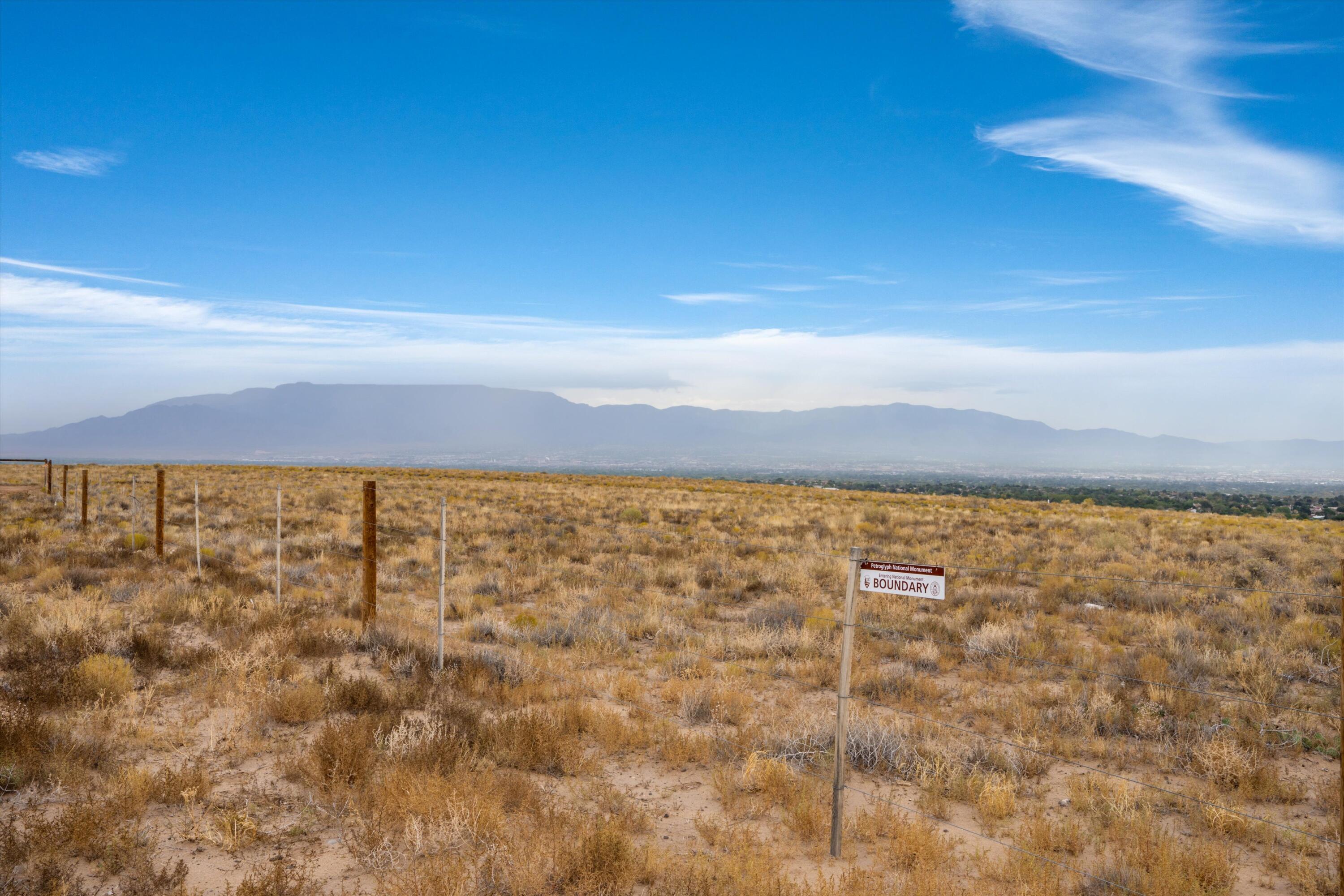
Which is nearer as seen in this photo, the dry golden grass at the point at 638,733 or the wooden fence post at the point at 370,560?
the dry golden grass at the point at 638,733

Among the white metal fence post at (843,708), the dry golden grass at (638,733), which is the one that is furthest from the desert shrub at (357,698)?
the white metal fence post at (843,708)

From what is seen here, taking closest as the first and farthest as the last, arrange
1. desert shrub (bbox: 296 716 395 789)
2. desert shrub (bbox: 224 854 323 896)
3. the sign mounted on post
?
1. desert shrub (bbox: 224 854 323 896)
2. the sign mounted on post
3. desert shrub (bbox: 296 716 395 789)

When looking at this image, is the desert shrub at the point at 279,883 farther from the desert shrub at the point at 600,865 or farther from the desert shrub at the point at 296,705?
the desert shrub at the point at 296,705

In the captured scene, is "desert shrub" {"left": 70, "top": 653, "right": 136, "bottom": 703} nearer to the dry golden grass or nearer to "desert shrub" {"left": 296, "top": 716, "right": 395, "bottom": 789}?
the dry golden grass

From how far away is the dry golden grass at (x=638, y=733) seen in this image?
4.48 m

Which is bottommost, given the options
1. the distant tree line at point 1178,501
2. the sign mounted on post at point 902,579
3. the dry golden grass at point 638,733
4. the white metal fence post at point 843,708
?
the distant tree line at point 1178,501

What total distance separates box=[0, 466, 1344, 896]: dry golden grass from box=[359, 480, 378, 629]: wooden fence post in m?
0.27

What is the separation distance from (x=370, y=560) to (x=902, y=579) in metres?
7.22

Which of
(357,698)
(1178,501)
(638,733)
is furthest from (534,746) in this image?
(1178,501)

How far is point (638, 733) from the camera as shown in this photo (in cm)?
662

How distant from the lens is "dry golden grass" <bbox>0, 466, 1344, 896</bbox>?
4.48 m

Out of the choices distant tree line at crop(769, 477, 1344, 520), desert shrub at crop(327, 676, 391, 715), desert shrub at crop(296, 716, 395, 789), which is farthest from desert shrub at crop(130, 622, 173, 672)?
distant tree line at crop(769, 477, 1344, 520)

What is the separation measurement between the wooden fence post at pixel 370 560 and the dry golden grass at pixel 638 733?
0.27m

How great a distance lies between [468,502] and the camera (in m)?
29.6
